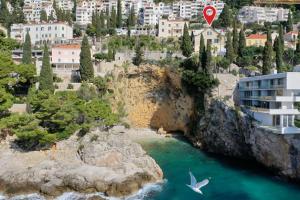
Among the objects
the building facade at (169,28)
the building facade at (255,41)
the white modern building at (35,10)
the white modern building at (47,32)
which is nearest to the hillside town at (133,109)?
the building facade at (255,41)

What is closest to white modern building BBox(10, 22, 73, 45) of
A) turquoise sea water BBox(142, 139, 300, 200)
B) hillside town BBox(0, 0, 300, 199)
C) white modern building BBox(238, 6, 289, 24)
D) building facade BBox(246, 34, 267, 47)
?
hillside town BBox(0, 0, 300, 199)

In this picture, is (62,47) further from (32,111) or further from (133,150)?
(133,150)

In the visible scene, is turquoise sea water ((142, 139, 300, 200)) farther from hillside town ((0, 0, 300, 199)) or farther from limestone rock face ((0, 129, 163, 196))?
Result: limestone rock face ((0, 129, 163, 196))

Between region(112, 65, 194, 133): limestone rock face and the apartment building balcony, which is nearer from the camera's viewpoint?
the apartment building balcony

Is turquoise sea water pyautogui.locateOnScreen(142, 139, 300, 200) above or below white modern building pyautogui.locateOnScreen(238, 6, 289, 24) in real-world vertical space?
below

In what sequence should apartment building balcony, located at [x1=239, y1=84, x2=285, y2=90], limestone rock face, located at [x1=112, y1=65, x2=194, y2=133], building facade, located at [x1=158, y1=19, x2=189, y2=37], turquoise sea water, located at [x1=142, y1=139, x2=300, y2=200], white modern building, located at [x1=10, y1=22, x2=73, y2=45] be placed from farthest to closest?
white modern building, located at [x1=10, y1=22, x2=73, y2=45]
building facade, located at [x1=158, y1=19, x2=189, y2=37]
limestone rock face, located at [x1=112, y1=65, x2=194, y2=133]
apartment building balcony, located at [x1=239, y1=84, x2=285, y2=90]
turquoise sea water, located at [x1=142, y1=139, x2=300, y2=200]

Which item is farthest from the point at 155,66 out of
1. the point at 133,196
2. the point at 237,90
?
the point at 133,196
